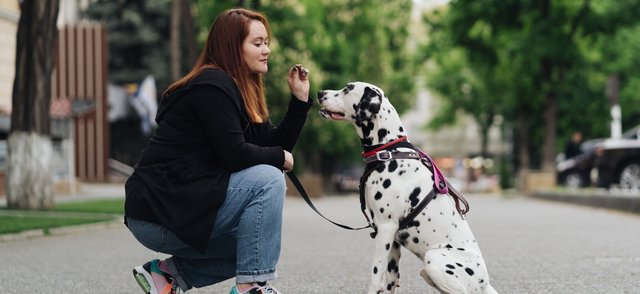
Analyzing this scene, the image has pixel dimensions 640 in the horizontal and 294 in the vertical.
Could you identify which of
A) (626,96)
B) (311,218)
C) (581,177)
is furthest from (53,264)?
(626,96)

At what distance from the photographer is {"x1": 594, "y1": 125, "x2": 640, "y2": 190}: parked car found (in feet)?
70.1

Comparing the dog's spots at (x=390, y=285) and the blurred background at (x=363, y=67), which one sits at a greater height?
the blurred background at (x=363, y=67)

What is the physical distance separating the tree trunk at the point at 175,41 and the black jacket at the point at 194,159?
19505 millimetres

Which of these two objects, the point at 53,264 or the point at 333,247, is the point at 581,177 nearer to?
the point at 333,247

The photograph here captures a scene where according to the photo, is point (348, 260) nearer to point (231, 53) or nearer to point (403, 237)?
point (403, 237)

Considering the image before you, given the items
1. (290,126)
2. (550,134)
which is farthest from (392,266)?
(550,134)

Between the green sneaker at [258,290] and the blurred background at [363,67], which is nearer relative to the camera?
the green sneaker at [258,290]

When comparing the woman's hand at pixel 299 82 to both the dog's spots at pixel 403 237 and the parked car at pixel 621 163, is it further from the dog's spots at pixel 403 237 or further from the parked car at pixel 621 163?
the parked car at pixel 621 163

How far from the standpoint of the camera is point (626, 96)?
41.9 metres

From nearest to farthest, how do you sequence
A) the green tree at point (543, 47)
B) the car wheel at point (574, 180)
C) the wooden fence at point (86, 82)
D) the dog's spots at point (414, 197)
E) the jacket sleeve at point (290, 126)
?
the dog's spots at point (414, 197) → the jacket sleeve at point (290, 126) → the car wheel at point (574, 180) → the green tree at point (543, 47) → the wooden fence at point (86, 82)

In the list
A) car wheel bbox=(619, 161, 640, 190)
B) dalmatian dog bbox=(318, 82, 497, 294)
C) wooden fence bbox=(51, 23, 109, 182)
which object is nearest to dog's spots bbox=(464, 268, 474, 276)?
dalmatian dog bbox=(318, 82, 497, 294)

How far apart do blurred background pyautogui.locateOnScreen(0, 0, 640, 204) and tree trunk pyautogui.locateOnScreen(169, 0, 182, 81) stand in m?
0.04

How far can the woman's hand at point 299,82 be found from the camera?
5395 millimetres

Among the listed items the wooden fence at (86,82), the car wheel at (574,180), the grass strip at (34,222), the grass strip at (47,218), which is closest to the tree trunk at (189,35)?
the grass strip at (47,218)
